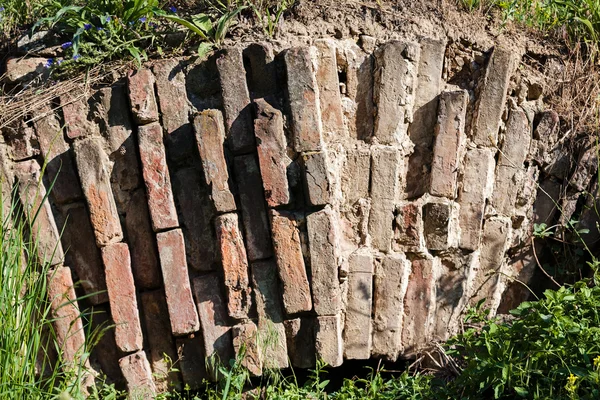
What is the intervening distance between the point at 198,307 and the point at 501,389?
1.49 meters

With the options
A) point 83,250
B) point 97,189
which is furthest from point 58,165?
point 83,250

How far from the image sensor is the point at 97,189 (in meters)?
3.48

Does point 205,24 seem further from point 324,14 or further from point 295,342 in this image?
point 295,342

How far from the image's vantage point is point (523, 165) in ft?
13.2

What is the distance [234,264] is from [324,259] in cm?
45

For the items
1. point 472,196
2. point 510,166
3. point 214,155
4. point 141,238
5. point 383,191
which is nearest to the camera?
point 214,155

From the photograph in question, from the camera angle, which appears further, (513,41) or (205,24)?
(513,41)

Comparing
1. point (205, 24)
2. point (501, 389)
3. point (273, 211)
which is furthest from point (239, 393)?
point (205, 24)

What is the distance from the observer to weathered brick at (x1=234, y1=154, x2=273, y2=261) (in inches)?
→ 138

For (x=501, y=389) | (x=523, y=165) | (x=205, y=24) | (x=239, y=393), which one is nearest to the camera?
(x=501, y=389)

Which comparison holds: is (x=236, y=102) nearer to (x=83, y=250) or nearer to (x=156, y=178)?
(x=156, y=178)

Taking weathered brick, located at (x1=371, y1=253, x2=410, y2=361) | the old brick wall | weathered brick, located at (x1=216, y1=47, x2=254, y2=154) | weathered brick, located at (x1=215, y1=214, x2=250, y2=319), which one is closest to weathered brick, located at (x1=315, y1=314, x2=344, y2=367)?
the old brick wall

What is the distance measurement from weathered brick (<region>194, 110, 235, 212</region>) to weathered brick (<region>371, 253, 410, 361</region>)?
2.92 ft

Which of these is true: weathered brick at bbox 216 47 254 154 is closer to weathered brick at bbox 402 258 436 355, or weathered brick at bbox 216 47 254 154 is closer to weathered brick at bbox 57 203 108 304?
weathered brick at bbox 57 203 108 304
